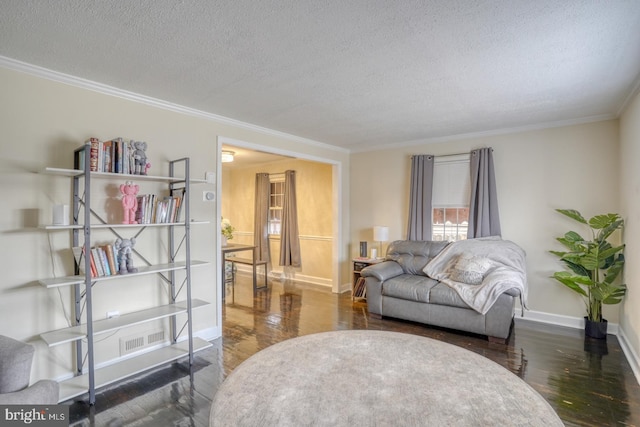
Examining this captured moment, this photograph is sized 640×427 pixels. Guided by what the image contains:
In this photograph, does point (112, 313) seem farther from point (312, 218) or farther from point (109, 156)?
point (312, 218)

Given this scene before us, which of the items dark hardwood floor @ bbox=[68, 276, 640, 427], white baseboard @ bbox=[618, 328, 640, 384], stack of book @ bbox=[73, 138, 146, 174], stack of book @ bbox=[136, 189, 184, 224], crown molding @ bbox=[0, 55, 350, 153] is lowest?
dark hardwood floor @ bbox=[68, 276, 640, 427]

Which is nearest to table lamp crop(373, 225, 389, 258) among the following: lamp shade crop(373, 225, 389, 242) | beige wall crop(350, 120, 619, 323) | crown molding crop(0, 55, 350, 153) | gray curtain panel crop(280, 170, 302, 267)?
lamp shade crop(373, 225, 389, 242)

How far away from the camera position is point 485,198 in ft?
14.3

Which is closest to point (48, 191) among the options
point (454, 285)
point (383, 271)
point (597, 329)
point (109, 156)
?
point (109, 156)

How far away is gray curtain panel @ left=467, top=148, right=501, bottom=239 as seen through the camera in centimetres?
435

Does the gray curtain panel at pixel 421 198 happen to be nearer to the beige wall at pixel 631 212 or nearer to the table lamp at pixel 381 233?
the table lamp at pixel 381 233

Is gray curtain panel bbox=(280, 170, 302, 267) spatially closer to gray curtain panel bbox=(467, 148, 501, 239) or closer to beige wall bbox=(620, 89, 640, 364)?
gray curtain panel bbox=(467, 148, 501, 239)

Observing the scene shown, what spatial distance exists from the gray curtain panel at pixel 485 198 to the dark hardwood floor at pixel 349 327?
123 centimetres

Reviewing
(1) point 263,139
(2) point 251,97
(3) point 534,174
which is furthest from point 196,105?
(3) point 534,174

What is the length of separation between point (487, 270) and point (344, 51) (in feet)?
9.78

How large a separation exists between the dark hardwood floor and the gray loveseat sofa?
0.18 metres

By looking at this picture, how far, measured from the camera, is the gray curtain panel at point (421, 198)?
4.90 m

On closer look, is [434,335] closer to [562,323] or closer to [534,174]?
[562,323]

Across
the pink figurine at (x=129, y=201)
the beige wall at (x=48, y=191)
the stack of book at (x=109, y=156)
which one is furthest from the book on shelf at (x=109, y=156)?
the beige wall at (x=48, y=191)
